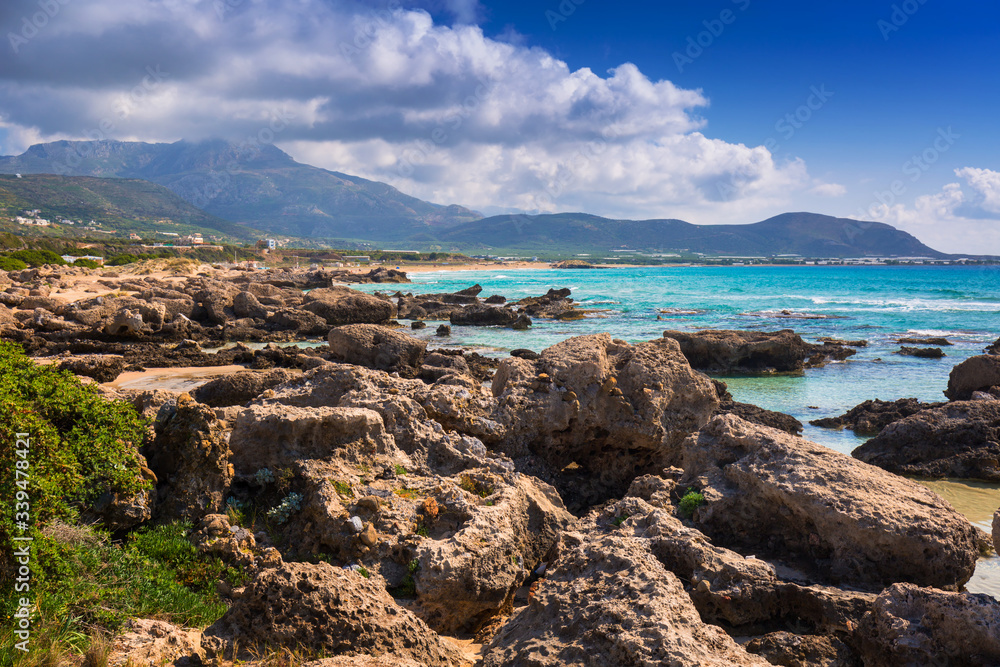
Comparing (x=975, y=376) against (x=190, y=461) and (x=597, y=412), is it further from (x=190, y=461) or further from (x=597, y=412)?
(x=190, y=461)

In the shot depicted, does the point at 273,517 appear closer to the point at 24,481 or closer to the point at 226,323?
the point at 24,481

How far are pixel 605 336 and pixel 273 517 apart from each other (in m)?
6.07

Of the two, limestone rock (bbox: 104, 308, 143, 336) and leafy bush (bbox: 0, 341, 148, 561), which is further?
limestone rock (bbox: 104, 308, 143, 336)

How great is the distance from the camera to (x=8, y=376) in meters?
4.59

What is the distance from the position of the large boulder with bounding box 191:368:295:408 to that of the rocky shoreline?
371 centimetres

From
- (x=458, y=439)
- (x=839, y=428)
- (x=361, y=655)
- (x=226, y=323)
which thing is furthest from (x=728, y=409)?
(x=226, y=323)

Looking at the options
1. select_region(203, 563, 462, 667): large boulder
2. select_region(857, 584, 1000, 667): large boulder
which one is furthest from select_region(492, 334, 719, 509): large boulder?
select_region(857, 584, 1000, 667): large boulder

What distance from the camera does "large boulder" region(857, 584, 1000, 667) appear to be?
4289mm

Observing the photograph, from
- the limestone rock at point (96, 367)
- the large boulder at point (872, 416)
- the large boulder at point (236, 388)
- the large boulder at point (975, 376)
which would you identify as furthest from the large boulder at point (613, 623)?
the limestone rock at point (96, 367)

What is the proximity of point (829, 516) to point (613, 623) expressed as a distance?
301 cm

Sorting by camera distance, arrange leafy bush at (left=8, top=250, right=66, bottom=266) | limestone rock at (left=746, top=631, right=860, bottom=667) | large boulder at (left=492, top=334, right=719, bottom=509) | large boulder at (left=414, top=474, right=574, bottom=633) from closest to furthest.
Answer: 1. limestone rock at (left=746, top=631, right=860, bottom=667)
2. large boulder at (left=414, top=474, right=574, bottom=633)
3. large boulder at (left=492, top=334, right=719, bottom=509)
4. leafy bush at (left=8, top=250, right=66, bottom=266)

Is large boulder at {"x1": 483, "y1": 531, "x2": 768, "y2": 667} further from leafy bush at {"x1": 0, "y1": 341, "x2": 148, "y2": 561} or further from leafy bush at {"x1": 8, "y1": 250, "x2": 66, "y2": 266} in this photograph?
leafy bush at {"x1": 8, "y1": 250, "x2": 66, "y2": 266}

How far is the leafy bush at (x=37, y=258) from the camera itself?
178 ft

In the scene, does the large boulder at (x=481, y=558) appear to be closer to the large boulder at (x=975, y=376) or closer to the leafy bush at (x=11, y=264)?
A: the large boulder at (x=975, y=376)
